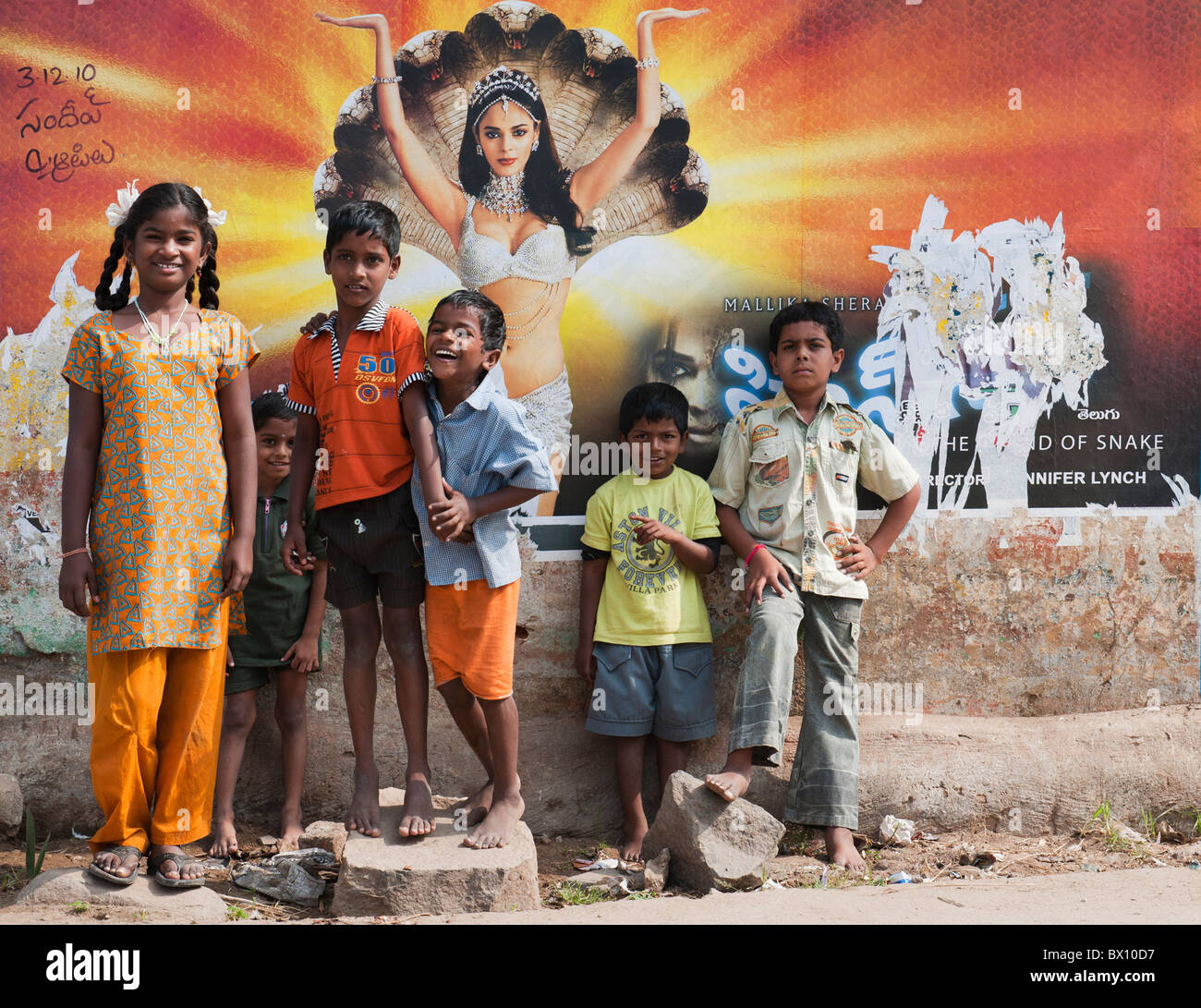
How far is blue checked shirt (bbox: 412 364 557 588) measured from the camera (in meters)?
3.12

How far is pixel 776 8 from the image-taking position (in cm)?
392

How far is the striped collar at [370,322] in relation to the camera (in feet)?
10.3

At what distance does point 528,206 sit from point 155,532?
1.84 metres

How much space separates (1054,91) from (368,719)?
3.40 metres

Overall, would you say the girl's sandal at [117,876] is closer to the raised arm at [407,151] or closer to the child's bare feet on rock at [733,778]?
the child's bare feet on rock at [733,778]

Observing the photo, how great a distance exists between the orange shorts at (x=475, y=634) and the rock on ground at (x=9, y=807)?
165 centimetres

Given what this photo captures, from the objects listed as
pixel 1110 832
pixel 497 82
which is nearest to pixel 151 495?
pixel 497 82

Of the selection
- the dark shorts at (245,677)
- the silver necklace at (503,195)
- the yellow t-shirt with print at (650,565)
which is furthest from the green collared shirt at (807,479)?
the dark shorts at (245,677)

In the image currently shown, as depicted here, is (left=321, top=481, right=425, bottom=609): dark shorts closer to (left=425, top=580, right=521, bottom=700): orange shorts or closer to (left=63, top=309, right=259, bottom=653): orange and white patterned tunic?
(left=425, top=580, right=521, bottom=700): orange shorts

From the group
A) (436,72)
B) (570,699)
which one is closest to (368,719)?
(570,699)

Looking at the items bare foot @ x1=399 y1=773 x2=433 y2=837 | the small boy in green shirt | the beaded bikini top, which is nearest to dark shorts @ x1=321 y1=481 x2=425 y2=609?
the small boy in green shirt

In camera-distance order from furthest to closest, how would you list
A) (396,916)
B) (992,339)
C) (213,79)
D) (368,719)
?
(992,339)
(213,79)
(368,719)
(396,916)

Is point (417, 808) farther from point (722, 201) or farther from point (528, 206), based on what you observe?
point (722, 201)

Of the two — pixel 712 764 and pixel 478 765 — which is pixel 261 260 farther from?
pixel 712 764
